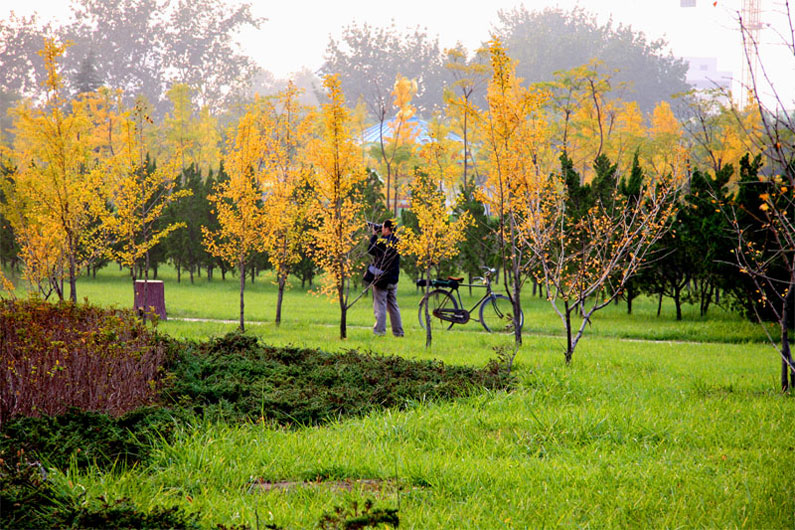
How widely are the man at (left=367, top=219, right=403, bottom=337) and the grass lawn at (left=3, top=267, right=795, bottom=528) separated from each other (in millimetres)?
3344

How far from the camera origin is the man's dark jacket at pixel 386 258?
10248 mm

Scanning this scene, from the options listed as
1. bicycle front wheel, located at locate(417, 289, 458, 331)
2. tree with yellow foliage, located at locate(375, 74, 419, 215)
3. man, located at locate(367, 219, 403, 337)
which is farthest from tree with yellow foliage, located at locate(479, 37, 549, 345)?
tree with yellow foliage, located at locate(375, 74, 419, 215)

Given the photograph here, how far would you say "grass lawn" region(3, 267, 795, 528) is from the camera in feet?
12.0

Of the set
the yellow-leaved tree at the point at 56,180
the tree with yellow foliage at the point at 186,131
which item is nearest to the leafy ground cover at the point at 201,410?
the yellow-leaved tree at the point at 56,180

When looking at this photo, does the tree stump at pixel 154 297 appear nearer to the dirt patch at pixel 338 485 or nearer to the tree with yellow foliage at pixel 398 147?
the dirt patch at pixel 338 485

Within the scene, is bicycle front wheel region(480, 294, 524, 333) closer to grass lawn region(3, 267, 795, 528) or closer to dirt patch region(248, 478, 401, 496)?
grass lawn region(3, 267, 795, 528)

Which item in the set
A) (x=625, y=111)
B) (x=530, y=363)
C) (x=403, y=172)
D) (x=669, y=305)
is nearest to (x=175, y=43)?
(x=403, y=172)

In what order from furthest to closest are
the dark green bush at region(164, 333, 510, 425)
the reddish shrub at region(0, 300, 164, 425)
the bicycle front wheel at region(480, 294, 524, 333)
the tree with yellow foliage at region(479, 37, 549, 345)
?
the bicycle front wheel at region(480, 294, 524, 333), the tree with yellow foliage at region(479, 37, 549, 345), the dark green bush at region(164, 333, 510, 425), the reddish shrub at region(0, 300, 164, 425)

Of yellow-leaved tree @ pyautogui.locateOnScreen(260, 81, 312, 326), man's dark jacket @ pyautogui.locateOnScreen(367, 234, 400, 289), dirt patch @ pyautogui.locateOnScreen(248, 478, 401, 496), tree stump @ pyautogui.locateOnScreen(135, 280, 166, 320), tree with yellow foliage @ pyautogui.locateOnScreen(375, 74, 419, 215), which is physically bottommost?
dirt patch @ pyautogui.locateOnScreen(248, 478, 401, 496)

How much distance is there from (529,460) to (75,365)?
11.7 feet

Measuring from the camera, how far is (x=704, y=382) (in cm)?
677

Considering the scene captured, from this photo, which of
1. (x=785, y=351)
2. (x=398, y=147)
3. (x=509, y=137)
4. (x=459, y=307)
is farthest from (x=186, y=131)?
(x=785, y=351)

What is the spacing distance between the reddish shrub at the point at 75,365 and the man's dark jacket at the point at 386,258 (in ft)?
13.7

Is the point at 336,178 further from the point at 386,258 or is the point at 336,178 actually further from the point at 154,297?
the point at 154,297
